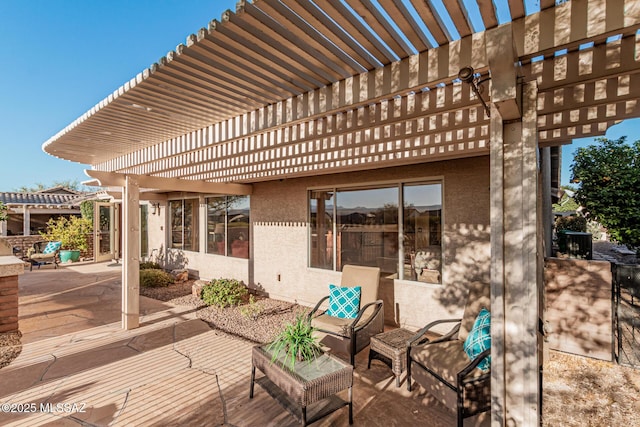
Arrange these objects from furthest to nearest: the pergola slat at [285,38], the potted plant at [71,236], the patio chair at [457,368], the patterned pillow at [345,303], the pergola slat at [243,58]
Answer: the potted plant at [71,236] < the patterned pillow at [345,303] < the patio chair at [457,368] < the pergola slat at [243,58] < the pergola slat at [285,38]

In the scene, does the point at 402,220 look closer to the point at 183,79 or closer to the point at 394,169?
the point at 394,169

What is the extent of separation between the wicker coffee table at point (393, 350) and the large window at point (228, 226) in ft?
16.3

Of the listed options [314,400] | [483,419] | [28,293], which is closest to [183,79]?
[314,400]

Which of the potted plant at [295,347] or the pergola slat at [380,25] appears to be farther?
the potted plant at [295,347]

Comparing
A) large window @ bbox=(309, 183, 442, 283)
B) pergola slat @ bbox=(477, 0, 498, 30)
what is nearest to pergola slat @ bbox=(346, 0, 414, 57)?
pergola slat @ bbox=(477, 0, 498, 30)

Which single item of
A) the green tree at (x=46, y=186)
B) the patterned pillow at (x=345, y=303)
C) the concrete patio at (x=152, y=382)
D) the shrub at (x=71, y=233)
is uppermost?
the green tree at (x=46, y=186)

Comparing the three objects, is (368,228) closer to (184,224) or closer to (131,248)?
(131,248)

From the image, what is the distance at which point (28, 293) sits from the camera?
729 cm

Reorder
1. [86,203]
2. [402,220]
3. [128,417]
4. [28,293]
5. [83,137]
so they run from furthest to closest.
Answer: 1. [86,203]
2. [28,293]
3. [402,220]
4. [83,137]
5. [128,417]

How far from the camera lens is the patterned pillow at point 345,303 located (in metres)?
4.69

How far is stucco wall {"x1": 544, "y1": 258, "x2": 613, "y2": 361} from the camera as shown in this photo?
406 centimetres

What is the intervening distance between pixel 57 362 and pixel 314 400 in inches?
140

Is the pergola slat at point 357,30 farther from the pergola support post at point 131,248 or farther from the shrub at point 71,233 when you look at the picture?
the shrub at point 71,233

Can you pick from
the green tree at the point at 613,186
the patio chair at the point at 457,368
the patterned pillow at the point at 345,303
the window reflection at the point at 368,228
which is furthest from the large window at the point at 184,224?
the green tree at the point at 613,186
